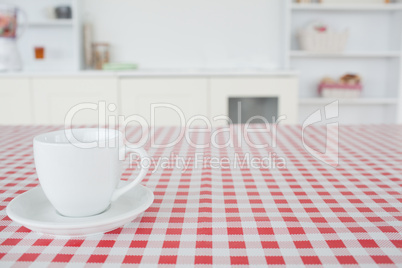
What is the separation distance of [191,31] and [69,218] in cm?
301

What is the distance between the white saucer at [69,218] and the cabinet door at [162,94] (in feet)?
7.52

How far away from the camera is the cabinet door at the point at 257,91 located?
9.62 ft

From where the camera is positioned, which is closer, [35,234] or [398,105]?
[35,234]

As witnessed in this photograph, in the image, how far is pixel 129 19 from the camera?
339 centimetres

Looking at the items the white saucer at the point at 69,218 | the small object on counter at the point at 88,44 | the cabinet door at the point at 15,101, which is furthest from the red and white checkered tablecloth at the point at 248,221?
the small object on counter at the point at 88,44

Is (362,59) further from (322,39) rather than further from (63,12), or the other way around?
(63,12)

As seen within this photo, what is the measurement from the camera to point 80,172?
0.54m

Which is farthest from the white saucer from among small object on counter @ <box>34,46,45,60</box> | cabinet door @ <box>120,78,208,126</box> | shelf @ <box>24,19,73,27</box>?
small object on counter @ <box>34,46,45,60</box>

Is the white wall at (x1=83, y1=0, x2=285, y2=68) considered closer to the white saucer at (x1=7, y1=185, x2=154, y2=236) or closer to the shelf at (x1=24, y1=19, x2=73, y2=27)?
the shelf at (x1=24, y1=19, x2=73, y2=27)

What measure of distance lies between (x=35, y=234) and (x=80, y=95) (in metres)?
2.49

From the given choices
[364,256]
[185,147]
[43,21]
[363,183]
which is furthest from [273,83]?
[364,256]

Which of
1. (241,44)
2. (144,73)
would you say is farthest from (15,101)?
(241,44)

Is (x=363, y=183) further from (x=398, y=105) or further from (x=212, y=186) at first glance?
(x=398, y=105)

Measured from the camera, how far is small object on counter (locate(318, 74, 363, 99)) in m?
3.28
